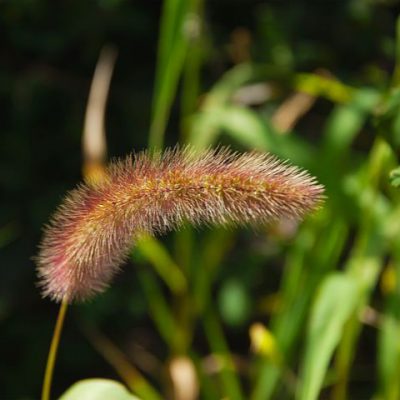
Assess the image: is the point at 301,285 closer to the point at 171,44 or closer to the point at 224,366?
the point at 224,366

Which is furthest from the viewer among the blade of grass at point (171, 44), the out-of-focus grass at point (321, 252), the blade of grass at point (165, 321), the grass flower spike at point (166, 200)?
the blade of grass at point (165, 321)

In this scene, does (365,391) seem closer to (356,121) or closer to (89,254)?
(356,121)

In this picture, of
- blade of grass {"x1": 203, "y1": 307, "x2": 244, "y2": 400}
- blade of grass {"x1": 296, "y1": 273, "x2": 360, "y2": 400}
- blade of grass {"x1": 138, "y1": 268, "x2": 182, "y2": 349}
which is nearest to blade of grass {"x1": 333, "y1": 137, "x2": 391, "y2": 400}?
blade of grass {"x1": 296, "y1": 273, "x2": 360, "y2": 400}

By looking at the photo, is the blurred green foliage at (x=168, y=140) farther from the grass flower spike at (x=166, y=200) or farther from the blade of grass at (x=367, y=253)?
the grass flower spike at (x=166, y=200)

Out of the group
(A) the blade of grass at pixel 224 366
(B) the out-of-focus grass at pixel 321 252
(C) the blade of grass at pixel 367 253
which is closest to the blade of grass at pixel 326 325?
(B) the out-of-focus grass at pixel 321 252

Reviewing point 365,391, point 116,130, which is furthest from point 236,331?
point 116,130

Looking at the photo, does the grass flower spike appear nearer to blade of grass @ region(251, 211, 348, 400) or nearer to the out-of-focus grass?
the out-of-focus grass

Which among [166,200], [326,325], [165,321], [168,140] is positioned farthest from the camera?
[168,140]

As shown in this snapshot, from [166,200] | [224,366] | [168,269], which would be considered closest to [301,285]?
[224,366]
